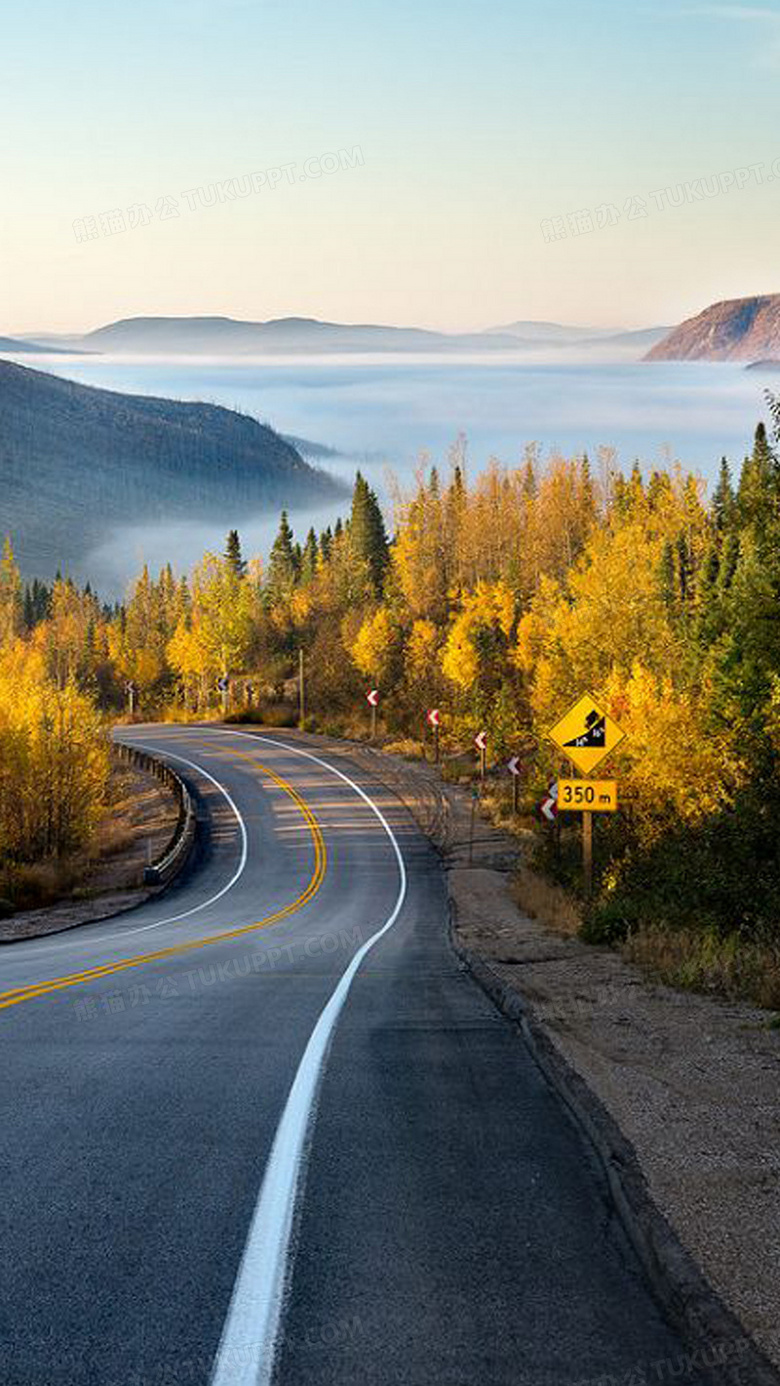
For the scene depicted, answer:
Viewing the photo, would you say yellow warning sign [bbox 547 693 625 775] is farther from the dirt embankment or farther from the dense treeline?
the dirt embankment

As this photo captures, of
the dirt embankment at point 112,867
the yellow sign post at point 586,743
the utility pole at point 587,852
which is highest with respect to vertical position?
the yellow sign post at point 586,743

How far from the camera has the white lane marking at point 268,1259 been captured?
336cm

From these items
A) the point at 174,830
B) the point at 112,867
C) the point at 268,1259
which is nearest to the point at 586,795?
the point at 268,1259

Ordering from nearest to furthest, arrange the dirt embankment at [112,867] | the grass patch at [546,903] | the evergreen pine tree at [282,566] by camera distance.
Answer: the grass patch at [546,903] < the dirt embankment at [112,867] < the evergreen pine tree at [282,566]

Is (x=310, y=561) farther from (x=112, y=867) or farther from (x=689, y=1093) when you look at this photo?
(x=689, y=1093)

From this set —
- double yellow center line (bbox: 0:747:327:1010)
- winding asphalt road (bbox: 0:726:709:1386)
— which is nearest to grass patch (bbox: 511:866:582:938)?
double yellow center line (bbox: 0:747:327:1010)

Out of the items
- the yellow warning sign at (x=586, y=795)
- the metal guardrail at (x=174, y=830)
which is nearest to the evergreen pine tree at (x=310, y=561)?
the metal guardrail at (x=174, y=830)

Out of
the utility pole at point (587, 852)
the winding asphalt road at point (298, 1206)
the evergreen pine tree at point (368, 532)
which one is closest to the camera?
the winding asphalt road at point (298, 1206)

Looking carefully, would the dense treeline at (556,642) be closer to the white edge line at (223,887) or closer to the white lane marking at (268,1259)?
the white lane marking at (268,1259)

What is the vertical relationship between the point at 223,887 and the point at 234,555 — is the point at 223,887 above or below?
below

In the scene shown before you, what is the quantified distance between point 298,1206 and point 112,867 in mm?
40406

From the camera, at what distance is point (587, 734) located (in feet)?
59.8

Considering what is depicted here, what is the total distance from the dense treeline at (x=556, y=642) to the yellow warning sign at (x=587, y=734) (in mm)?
2355

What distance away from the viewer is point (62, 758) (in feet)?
150
